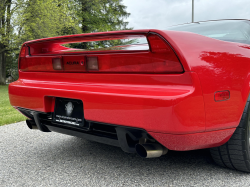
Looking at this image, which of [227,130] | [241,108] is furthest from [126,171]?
[241,108]

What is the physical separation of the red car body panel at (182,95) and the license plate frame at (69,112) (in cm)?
10

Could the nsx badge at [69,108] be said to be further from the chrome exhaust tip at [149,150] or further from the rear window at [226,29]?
the rear window at [226,29]

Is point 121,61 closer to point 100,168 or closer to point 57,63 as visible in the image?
point 57,63

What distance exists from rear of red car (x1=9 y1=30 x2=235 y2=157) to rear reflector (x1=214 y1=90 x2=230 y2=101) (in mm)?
165

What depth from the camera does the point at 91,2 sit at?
20828 mm

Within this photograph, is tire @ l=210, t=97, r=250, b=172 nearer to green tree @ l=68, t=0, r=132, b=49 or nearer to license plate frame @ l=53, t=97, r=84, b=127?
license plate frame @ l=53, t=97, r=84, b=127

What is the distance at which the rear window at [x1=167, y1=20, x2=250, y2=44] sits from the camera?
2.32 meters

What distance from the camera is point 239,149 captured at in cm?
203

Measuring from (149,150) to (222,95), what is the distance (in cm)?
62

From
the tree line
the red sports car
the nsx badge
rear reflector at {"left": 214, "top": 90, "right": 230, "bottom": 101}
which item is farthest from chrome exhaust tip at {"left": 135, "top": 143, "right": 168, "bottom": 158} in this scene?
the tree line

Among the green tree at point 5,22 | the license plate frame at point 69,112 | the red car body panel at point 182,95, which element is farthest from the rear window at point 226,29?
the green tree at point 5,22

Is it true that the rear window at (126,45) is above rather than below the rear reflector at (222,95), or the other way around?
above

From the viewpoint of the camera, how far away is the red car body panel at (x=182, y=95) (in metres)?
1.64

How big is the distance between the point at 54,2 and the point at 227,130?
18.1 metres
